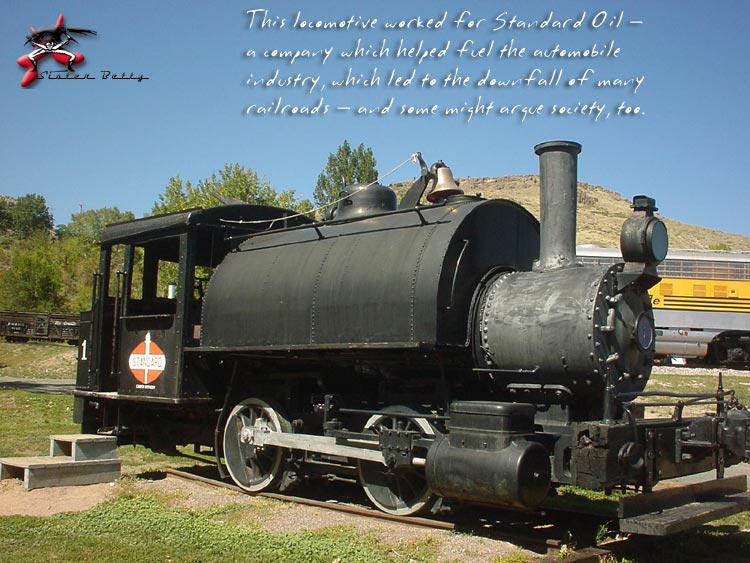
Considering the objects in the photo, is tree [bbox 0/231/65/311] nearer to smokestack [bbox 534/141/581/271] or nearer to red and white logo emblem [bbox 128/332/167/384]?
red and white logo emblem [bbox 128/332/167/384]

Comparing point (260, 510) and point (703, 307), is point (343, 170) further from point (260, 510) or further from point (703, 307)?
point (260, 510)

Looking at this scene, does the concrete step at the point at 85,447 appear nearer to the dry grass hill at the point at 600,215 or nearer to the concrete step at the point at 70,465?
the concrete step at the point at 70,465

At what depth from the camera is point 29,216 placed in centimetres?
12312

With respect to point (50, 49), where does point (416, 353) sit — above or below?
below

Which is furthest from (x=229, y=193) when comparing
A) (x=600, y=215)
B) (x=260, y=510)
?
(x=600, y=215)

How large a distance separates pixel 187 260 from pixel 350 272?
8.67 ft

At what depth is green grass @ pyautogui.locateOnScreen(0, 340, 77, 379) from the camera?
29.4 meters

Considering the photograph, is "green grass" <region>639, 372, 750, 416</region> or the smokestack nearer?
the smokestack

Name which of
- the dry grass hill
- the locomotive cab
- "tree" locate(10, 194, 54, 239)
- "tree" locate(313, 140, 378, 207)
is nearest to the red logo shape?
the locomotive cab

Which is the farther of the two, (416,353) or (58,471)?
(58,471)

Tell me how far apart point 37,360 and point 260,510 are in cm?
2852

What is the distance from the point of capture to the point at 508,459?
19.7ft

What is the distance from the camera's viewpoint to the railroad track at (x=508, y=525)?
21.2 ft

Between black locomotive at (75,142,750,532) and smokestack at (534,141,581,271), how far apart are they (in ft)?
0.06
